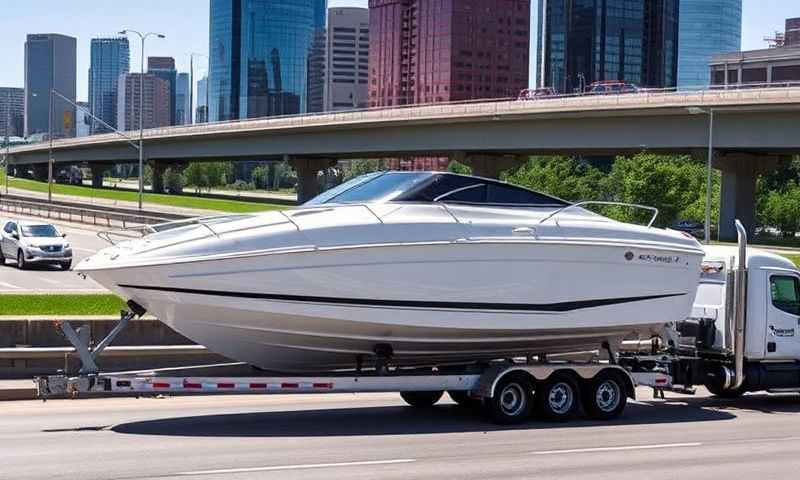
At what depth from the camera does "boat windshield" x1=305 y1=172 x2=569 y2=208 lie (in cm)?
1495

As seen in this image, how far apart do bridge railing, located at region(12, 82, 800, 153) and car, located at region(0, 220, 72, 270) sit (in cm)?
3341

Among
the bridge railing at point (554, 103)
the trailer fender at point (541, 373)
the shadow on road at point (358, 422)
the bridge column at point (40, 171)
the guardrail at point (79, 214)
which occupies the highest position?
the bridge railing at point (554, 103)

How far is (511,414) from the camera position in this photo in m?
14.9

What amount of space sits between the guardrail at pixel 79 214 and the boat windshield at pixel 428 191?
44.6 metres

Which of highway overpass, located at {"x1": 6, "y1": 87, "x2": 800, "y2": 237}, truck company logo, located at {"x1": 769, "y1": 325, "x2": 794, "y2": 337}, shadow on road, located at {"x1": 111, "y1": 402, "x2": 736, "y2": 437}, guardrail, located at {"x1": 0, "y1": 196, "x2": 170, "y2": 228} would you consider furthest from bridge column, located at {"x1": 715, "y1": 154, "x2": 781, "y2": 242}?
shadow on road, located at {"x1": 111, "y1": 402, "x2": 736, "y2": 437}

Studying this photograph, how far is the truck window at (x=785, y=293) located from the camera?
677 inches

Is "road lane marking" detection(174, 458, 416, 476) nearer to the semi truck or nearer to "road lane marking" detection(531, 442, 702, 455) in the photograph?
"road lane marking" detection(531, 442, 702, 455)

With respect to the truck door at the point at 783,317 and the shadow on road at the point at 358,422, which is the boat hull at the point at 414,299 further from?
the truck door at the point at 783,317

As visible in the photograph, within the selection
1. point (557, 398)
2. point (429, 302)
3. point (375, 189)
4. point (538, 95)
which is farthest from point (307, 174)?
point (429, 302)

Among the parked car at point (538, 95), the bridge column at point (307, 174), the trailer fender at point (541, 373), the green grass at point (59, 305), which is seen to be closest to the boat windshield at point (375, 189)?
the trailer fender at point (541, 373)

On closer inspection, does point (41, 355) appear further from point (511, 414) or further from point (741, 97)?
point (741, 97)

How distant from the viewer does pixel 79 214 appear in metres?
70.6

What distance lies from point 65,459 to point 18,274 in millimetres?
27835

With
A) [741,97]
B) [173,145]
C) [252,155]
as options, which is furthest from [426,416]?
[173,145]
